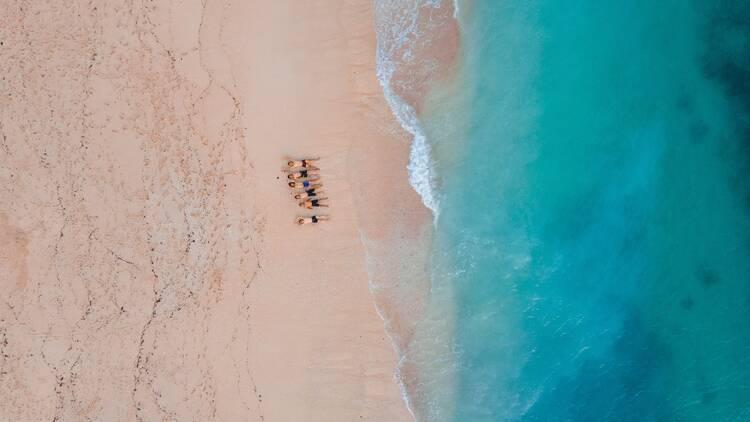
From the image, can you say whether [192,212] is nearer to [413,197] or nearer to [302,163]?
[302,163]

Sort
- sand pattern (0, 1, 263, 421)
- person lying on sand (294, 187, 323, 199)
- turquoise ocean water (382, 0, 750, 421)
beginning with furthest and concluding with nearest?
1. turquoise ocean water (382, 0, 750, 421)
2. person lying on sand (294, 187, 323, 199)
3. sand pattern (0, 1, 263, 421)

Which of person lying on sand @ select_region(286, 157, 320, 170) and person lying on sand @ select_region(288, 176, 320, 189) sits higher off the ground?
person lying on sand @ select_region(286, 157, 320, 170)

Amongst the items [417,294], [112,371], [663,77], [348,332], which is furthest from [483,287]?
[112,371]

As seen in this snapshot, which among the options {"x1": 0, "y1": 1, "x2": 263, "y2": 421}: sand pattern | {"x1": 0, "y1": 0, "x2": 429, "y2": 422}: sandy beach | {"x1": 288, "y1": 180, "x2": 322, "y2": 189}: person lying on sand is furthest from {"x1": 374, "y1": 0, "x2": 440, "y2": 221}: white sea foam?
{"x1": 0, "y1": 1, "x2": 263, "y2": 421}: sand pattern

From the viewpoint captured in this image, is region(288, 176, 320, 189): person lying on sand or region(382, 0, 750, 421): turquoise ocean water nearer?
region(288, 176, 320, 189): person lying on sand

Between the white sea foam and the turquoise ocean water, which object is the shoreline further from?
the turquoise ocean water

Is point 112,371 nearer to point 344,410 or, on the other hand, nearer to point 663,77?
point 344,410
